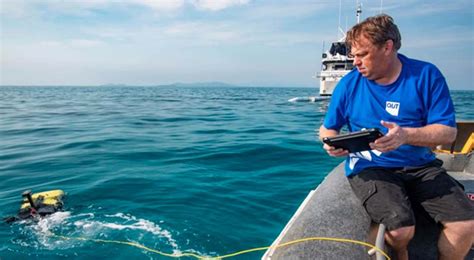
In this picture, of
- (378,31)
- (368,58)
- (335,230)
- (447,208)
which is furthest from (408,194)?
(378,31)

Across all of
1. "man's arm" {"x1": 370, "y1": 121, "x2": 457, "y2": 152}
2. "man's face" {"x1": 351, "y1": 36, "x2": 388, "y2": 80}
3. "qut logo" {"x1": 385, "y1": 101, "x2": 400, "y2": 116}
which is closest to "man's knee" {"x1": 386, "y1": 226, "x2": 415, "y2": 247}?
"man's arm" {"x1": 370, "y1": 121, "x2": 457, "y2": 152}

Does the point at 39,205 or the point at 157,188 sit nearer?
the point at 39,205

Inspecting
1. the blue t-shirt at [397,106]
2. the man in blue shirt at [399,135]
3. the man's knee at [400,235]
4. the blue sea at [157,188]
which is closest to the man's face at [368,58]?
the man in blue shirt at [399,135]

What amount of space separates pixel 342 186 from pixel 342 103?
1011 mm

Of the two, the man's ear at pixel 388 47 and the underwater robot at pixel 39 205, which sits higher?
the man's ear at pixel 388 47

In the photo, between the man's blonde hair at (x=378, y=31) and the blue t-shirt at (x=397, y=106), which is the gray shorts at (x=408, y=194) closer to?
the blue t-shirt at (x=397, y=106)

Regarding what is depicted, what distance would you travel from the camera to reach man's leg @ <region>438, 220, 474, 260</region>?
7.28 ft

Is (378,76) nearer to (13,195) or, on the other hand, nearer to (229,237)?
(229,237)

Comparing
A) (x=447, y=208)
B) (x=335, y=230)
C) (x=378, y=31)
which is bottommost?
(x=335, y=230)

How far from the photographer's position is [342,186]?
3.34 meters

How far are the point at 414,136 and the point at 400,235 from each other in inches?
26.4

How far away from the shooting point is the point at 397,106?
250 cm

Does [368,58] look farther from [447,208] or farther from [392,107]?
[447,208]

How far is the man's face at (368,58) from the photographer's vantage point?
242 cm
